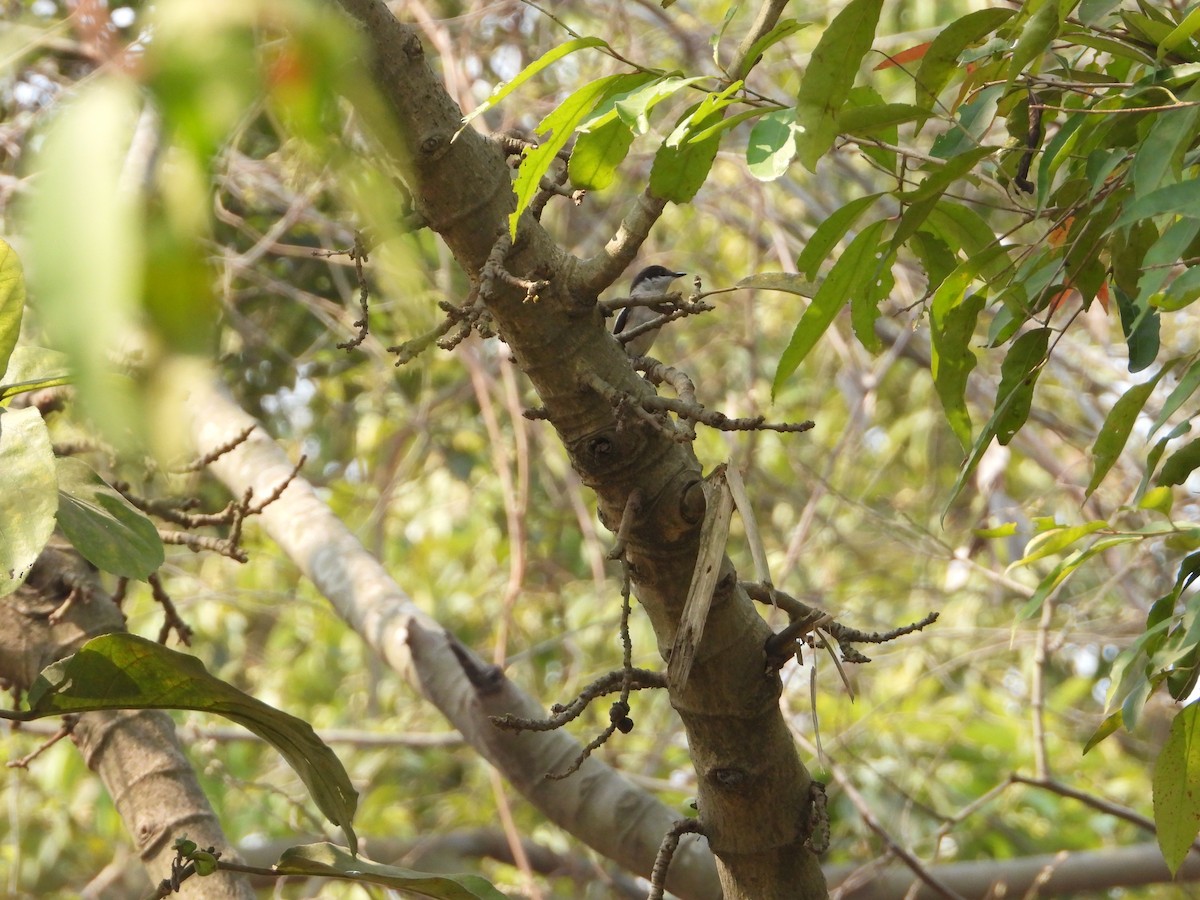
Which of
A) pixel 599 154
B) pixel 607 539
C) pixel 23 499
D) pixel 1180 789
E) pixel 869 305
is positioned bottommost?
pixel 607 539

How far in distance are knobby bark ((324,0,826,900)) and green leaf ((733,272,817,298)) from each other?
0.18 m

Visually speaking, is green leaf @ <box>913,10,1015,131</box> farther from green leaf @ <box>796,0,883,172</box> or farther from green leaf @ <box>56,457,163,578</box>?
green leaf @ <box>56,457,163,578</box>

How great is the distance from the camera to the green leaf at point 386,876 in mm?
1191

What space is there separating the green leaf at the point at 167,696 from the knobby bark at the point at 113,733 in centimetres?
29

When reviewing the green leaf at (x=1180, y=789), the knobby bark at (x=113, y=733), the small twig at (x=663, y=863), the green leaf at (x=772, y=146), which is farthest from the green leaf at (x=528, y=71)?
the knobby bark at (x=113, y=733)

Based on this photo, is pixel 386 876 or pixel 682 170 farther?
pixel 386 876

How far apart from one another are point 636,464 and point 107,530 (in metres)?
0.58

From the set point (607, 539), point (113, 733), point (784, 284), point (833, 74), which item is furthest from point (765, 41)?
point (607, 539)

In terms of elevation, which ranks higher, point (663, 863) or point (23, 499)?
point (23, 499)

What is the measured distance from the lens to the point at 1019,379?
1.17 metres

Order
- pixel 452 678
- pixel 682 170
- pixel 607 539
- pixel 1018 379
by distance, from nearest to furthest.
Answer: pixel 682 170 < pixel 1018 379 < pixel 452 678 < pixel 607 539

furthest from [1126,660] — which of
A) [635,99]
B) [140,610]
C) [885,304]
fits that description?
[140,610]

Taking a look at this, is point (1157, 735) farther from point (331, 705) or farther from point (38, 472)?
point (38, 472)

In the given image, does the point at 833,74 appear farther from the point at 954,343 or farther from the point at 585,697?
the point at 585,697
